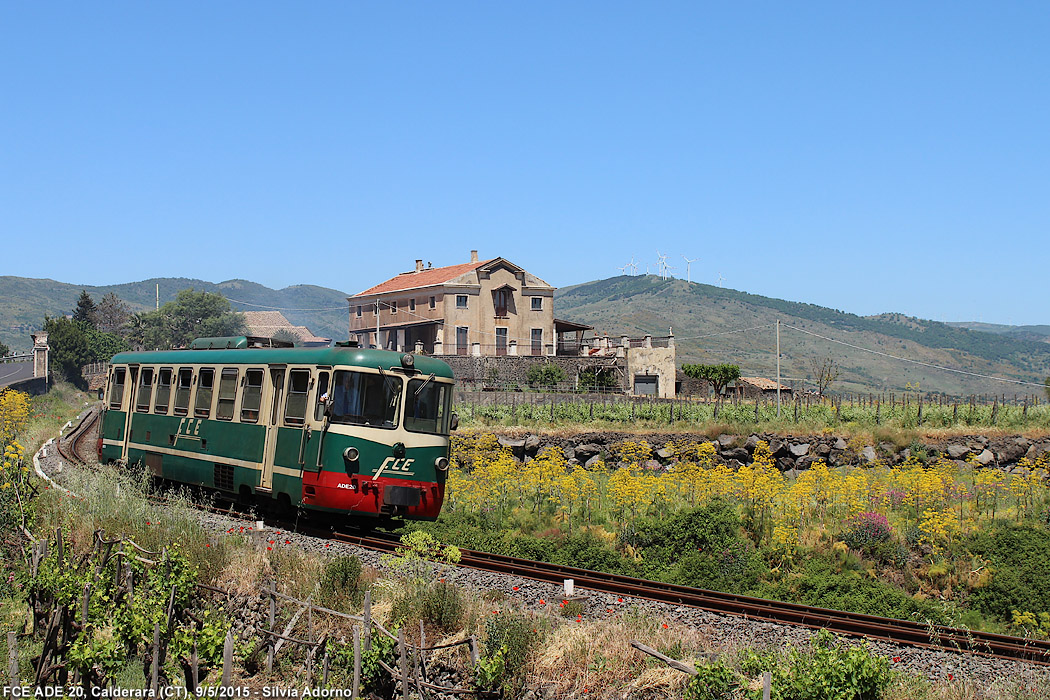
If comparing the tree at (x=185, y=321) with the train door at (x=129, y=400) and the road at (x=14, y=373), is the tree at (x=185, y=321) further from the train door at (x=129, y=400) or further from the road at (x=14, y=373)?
the train door at (x=129, y=400)

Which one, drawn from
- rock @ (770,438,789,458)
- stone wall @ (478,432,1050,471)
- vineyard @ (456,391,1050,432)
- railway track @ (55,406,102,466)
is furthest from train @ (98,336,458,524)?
vineyard @ (456,391,1050,432)

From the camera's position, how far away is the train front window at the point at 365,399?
15258mm

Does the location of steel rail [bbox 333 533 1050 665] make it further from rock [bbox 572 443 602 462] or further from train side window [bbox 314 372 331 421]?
rock [bbox 572 443 602 462]

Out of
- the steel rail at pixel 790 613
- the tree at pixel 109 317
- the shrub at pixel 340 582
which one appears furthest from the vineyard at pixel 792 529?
the tree at pixel 109 317

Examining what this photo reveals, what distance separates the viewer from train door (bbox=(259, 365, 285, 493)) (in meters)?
Result: 16.3

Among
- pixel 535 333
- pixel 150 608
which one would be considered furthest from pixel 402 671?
pixel 535 333

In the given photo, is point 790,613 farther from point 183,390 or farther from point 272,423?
point 183,390

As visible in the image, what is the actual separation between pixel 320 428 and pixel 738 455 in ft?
61.6

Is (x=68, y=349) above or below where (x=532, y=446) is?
above

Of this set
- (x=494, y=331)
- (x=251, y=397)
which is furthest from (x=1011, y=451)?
(x=494, y=331)

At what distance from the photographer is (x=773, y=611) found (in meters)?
12.4

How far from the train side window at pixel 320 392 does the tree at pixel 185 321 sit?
9103 cm

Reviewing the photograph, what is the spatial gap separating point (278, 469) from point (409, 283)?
49.7 meters

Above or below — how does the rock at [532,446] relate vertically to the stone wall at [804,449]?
below
